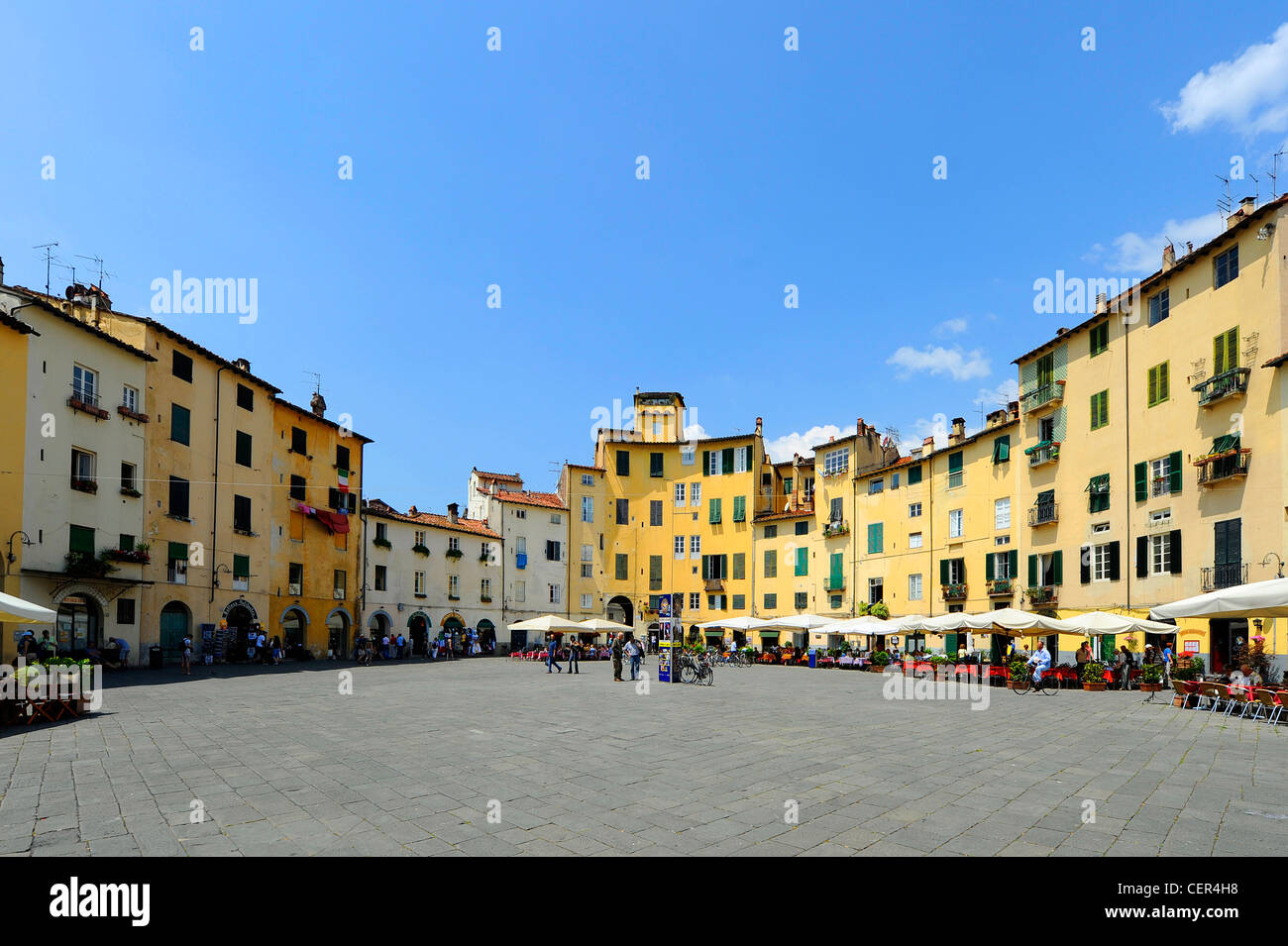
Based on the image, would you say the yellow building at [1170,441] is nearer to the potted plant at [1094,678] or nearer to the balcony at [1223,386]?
the balcony at [1223,386]

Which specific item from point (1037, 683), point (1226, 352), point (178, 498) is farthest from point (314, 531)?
point (1226, 352)

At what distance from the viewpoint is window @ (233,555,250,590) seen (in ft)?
115

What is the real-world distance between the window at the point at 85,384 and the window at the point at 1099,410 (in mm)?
36618

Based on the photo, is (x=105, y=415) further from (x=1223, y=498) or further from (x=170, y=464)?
(x=1223, y=498)

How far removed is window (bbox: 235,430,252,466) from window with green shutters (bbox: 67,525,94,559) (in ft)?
30.7

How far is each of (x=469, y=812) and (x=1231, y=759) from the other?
1036 centimetres

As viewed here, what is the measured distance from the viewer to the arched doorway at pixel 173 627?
101ft

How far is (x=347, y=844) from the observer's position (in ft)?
21.3

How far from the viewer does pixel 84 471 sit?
27.3 m

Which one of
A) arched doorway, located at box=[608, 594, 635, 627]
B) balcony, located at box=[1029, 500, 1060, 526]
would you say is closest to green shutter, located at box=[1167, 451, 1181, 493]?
balcony, located at box=[1029, 500, 1060, 526]

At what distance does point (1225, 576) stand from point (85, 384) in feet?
122

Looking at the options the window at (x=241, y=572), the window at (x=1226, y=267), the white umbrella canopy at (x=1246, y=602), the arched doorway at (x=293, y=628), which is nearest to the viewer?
the white umbrella canopy at (x=1246, y=602)

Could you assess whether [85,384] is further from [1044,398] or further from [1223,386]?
[1044,398]

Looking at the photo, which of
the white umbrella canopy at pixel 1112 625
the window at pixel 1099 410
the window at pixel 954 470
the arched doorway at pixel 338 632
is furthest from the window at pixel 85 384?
the window at pixel 954 470
